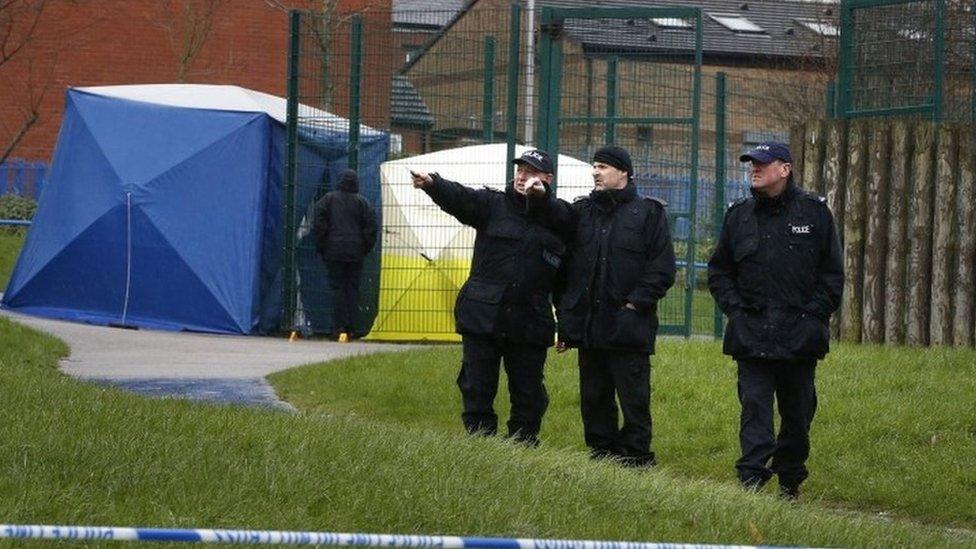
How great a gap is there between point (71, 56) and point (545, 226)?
109 feet

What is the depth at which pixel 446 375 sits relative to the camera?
1407cm

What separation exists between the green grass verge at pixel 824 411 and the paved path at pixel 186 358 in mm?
Result: 482

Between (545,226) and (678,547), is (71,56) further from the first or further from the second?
(678,547)

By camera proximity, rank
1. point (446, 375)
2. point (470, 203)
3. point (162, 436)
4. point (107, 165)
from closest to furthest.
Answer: point (162, 436), point (470, 203), point (446, 375), point (107, 165)

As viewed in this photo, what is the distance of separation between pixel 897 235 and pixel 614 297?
516cm

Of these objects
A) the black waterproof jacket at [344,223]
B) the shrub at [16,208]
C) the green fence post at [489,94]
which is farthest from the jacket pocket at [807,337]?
the shrub at [16,208]

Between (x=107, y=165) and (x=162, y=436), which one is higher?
(x=107, y=165)

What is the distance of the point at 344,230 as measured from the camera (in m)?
18.9

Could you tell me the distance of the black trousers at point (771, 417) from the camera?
9.21m

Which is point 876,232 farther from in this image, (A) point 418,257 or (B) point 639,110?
(A) point 418,257

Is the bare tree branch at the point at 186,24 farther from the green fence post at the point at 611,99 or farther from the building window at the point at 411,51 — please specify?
the green fence post at the point at 611,99

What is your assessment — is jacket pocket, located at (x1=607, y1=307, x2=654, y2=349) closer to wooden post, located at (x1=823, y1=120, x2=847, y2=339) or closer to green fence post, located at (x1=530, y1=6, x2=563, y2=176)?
wooden post, located at (x1=823, y1=120, x2=847, y2=339)

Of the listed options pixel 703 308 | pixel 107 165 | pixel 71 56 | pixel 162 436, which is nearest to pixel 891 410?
pixel 162 436

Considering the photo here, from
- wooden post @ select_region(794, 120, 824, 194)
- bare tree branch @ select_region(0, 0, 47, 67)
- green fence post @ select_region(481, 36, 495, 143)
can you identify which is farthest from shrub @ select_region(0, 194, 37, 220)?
wooden post @ select_region(794, 120, 824, 194)
